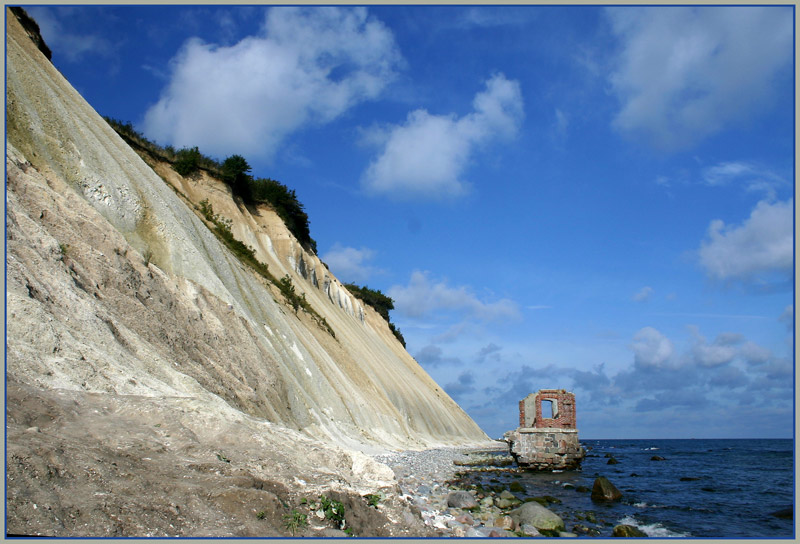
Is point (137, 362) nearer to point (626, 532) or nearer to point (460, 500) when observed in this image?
point (460, 500)

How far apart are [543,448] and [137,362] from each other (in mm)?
21918

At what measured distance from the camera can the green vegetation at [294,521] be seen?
717 cm

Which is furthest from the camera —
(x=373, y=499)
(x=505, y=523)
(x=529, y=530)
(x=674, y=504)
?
(x=674, y=504)

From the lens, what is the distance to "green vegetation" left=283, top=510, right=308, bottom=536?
7172mm

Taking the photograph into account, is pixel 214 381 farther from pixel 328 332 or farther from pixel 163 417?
pixel 328 332

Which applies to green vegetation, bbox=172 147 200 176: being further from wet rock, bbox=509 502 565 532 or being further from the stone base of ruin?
wet rock, bbox=509 502 565 532

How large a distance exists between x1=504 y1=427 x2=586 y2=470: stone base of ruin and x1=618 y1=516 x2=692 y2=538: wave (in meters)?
14.4

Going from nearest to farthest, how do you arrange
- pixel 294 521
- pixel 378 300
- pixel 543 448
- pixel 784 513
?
pixel 294 521 → pixel 784 513 → pixel 543 448 → pixel 378 300

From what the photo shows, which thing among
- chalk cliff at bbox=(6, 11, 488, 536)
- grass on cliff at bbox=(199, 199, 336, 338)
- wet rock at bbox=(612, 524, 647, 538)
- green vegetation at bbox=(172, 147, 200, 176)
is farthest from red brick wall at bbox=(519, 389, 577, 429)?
green vegetation at bbox=(172, 147, 200, 176)

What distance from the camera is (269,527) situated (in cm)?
702

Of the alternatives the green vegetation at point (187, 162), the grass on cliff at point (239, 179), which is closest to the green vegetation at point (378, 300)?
the grass on cliff at point (239, 179)

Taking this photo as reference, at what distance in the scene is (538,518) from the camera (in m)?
12.6

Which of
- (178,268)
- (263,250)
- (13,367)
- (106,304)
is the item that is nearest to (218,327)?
(178,268)

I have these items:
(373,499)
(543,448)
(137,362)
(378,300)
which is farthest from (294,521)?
(378,300)
